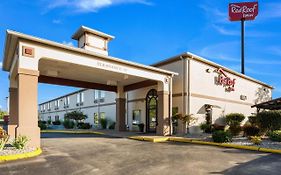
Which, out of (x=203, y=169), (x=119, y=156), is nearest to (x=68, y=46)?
(x=119, y=156)

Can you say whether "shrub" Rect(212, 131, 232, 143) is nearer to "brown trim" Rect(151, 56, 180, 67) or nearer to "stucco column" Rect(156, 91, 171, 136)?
"stucco column" Rect(156, 91, 171, 136)

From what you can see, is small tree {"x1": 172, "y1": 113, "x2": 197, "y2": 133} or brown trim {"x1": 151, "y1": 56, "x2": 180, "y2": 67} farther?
brown trim {"x1": 151, "y1": 56, "x2": 180, "y2": 67}

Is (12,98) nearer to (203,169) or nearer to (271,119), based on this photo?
(203,169)

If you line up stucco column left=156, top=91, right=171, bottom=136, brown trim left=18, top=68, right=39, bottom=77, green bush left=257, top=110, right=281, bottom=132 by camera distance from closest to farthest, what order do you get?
brown trim left=18, top=68, right=39, bottom=77, green bush left=257, top=110, right=281, bottom=132, stucco column left=156, top=91, right=171, bottom=136

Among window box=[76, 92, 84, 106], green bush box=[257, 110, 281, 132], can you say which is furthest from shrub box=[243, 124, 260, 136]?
window box=[76, 92, 84, 106]

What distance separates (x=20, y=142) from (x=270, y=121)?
14.8 meters

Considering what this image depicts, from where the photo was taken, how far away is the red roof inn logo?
2372cm

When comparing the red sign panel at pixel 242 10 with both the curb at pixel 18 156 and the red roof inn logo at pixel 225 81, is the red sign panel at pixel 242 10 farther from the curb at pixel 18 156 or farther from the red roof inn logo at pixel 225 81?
the curb at pixel 18 156

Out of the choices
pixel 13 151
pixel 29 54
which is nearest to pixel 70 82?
pixel 29 54

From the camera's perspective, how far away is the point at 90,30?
19.4m

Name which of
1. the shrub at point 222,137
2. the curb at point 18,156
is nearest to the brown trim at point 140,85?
the shrub at point 222,137

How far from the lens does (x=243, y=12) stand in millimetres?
36531

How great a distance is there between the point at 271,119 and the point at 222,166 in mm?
9856

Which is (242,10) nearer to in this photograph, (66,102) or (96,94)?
(96,94)
